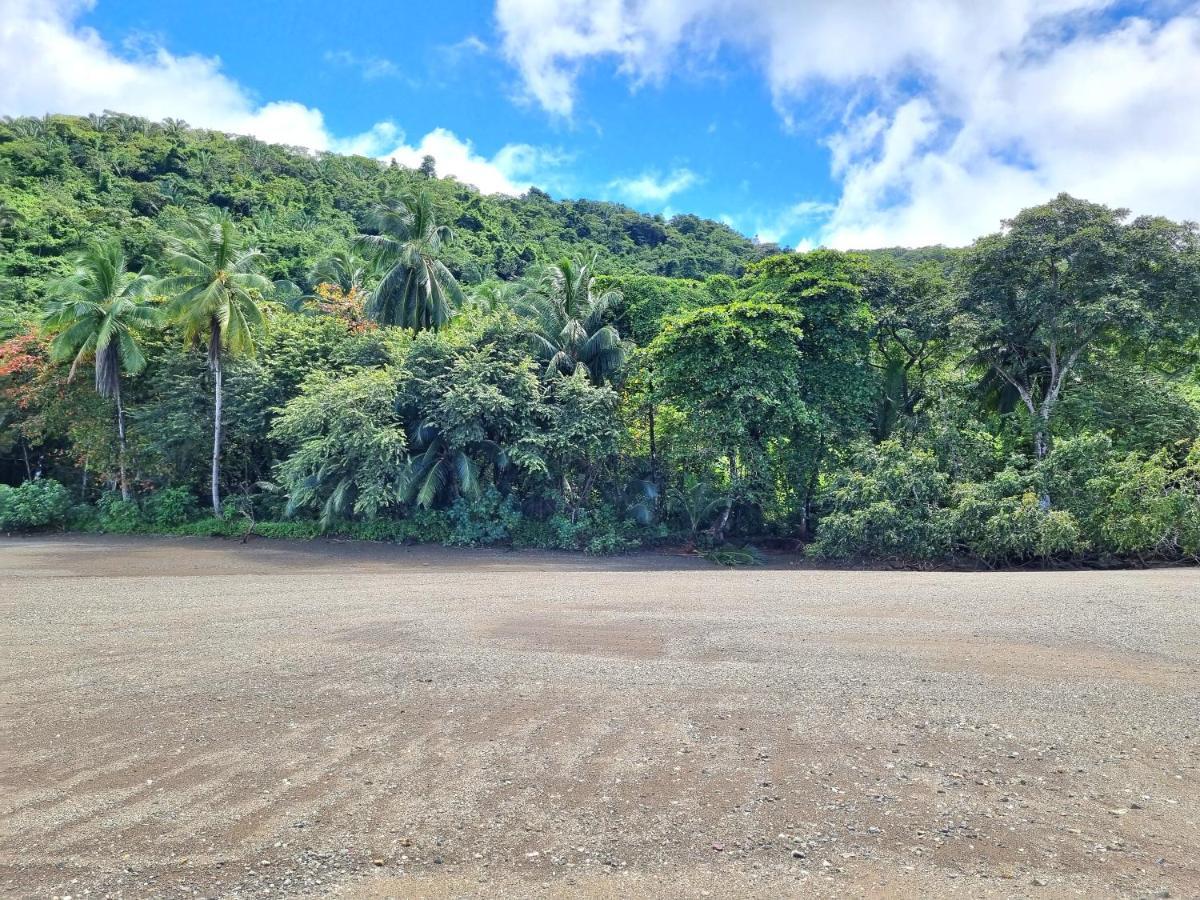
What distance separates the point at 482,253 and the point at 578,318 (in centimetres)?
3267

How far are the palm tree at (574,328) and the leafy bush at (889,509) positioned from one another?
25.5 feet

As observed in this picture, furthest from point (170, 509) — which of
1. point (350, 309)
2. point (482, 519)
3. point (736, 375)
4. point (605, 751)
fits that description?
point (605, 751)

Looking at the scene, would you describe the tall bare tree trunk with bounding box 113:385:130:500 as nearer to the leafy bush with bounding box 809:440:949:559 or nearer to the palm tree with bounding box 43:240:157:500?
the palm tree with bounding box 43:240:157:500

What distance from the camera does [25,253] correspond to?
3944 cm

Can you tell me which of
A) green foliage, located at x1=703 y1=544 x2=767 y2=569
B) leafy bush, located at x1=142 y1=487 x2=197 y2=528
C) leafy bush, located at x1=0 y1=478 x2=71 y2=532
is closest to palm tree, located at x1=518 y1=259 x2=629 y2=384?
green foliage, located at x1=703 y1=544 x2=767 y2=569

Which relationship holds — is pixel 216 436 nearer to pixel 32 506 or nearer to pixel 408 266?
pixel 32 506

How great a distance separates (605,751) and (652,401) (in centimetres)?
1480

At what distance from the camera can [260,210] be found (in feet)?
Answer: 185

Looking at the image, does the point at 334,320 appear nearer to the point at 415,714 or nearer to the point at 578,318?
the point at 578,318

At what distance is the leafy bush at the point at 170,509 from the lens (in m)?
21.7

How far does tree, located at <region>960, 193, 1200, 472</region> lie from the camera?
1658 cm

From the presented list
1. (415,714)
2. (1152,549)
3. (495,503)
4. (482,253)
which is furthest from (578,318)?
(482,253)

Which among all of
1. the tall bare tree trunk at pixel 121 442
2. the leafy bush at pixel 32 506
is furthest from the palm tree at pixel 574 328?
the leafy bush at pixel 32 506

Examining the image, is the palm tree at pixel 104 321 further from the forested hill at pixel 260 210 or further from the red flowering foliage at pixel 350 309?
the forested hill at pixel 260 210
